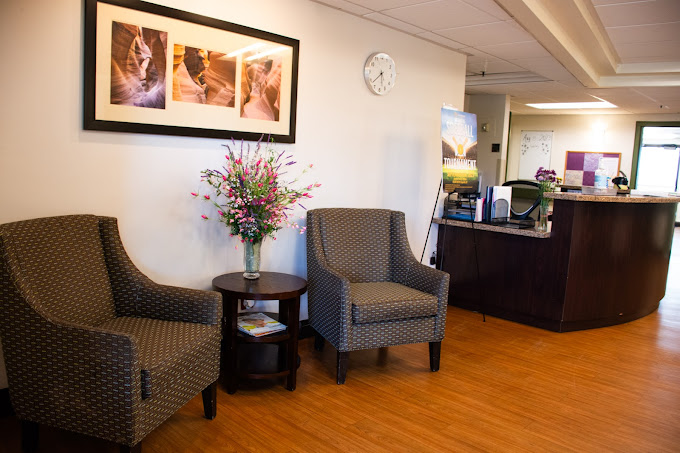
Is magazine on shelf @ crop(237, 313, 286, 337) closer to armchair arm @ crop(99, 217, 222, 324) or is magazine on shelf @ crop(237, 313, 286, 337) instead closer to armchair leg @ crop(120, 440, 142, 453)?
armchair arm @ crop(99, 217, 222, 324)

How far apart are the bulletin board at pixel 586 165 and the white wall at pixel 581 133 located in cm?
9

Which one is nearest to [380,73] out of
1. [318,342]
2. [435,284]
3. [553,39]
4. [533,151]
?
[553,39]

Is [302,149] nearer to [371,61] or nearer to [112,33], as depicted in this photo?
[371,61]

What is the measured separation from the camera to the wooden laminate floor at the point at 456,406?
2.61 m

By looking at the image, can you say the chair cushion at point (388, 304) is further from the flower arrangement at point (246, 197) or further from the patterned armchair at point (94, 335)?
the patterned armchair at point (94, 335)

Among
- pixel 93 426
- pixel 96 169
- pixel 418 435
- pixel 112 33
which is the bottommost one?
pixel 418 435


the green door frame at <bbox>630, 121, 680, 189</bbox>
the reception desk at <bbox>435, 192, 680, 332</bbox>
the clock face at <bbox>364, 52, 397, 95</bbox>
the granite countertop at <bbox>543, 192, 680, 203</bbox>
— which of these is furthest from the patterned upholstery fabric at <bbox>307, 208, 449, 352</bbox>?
Result: the green door frame at <bbox>630, 121, 680, 189</bbox>

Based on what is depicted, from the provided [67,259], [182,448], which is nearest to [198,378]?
[182,448]

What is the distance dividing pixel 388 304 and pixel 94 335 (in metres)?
1.69

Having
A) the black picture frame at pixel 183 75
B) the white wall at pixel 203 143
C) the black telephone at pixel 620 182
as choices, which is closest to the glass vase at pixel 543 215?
the white wall at pixel 203 143

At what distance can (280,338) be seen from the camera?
10.0ft

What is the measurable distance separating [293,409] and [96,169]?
1.61 m

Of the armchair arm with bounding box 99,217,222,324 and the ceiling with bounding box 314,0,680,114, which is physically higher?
the ceiling with bounding box 314,0,680,114

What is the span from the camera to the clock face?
427cm
